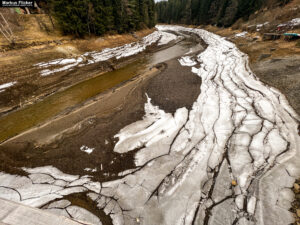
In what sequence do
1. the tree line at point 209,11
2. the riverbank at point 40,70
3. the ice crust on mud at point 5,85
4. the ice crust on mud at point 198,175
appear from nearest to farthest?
the ice crust on mud at point 198,175 → the riverbank at point 40,70 → the ice crust on mud at point 5,85 → the tree line at point 209,11

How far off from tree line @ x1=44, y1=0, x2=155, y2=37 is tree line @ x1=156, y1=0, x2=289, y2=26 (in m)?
30.2

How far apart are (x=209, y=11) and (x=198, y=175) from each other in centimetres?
6348

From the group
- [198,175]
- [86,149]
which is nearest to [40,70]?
[86,149]

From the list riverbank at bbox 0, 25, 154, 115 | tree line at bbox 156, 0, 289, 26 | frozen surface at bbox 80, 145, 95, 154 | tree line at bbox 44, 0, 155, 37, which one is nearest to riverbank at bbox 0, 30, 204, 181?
frozen surface at bbox 80, 145, 95, 154

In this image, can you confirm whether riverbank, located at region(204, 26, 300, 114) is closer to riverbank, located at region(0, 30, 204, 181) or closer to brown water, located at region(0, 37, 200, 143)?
riverbank, located at region(0, 30, 204, 181)

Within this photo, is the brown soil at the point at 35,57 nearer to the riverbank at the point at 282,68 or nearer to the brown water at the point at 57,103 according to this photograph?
the brown water at the point at 57,103

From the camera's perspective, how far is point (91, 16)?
2139cm

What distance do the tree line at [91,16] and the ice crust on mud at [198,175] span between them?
76.4 ft

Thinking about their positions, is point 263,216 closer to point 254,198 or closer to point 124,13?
point 254,198

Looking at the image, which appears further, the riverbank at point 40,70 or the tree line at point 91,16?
the tree line at point 91,16

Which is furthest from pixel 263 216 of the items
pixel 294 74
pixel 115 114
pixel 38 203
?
pixel 294 74

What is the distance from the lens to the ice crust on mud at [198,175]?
12.9 ft

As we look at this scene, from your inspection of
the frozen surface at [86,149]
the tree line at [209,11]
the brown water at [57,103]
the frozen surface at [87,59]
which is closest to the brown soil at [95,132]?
the frozen surface at [86,149]

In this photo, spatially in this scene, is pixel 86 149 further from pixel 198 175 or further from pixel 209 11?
pixel 209 11
